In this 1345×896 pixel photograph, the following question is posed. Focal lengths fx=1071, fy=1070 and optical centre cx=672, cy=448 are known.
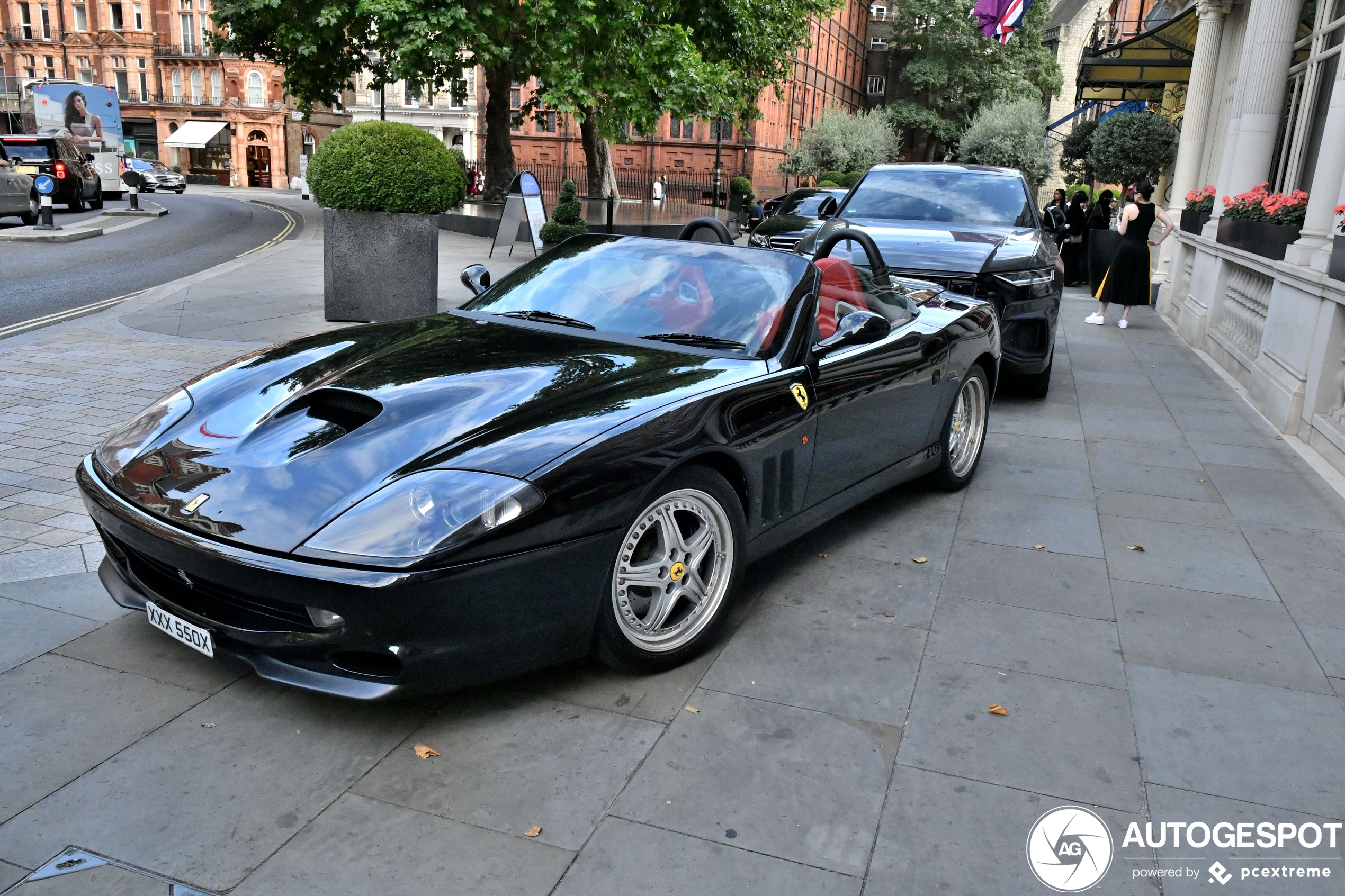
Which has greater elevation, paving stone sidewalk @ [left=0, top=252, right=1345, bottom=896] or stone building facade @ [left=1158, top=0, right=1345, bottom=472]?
stone building facade @ [left=1158, top=0, right=1345, bottom=472]

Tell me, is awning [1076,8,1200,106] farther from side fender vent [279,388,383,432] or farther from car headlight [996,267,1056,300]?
side fender vent [279,388,383,432]

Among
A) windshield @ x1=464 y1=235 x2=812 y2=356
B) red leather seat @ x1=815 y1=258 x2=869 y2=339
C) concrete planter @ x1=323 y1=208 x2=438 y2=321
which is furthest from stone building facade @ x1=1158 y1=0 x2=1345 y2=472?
concrete planter @ x1=323 y1=208 x2=438 y2=321

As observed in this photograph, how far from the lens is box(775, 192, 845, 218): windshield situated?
66.9 ft

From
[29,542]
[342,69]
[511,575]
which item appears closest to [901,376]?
[511,575]

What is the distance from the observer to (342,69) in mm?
23844

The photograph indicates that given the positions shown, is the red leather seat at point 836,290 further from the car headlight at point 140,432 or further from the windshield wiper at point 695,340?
the car headlight at point 140,432

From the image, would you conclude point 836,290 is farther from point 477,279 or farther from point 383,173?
point 383,173

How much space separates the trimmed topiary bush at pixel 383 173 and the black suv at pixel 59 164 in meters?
19.0

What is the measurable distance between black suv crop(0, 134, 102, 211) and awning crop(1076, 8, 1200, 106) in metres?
24.4

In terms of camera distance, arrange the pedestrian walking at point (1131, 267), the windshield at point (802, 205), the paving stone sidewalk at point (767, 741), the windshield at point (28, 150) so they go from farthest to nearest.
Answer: the windshield at point (28, 150) → the windshield at point (802, 205) → the pedestrian walking at point (1131, 267) → the paving stone sidewalk at point (767, 741)

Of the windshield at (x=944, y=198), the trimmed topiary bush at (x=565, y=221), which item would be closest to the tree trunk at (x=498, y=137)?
the trimmed topiary bush at (x=565, y=221)

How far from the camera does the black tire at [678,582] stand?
3395 mm

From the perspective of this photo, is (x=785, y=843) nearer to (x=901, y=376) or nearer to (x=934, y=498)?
(x=901, y=376)

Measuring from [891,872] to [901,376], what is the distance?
2.79 meters
